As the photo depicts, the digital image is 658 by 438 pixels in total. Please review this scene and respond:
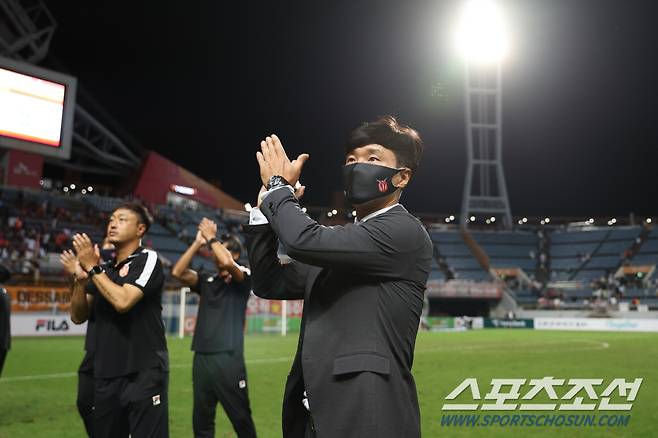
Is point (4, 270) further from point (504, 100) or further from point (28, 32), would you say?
point (504, 100)

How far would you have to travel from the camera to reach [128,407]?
13.8 feet

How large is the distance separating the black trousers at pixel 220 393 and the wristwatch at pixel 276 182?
3.83m

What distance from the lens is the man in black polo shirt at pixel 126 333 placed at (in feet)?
13.5

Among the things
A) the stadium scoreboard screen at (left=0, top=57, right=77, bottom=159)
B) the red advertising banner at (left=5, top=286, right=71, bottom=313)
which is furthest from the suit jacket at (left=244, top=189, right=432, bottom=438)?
the red advertising banner at (left=5, top=286, right=71, bottom=313)

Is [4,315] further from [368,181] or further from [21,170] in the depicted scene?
[21,170]

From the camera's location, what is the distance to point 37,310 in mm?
22297

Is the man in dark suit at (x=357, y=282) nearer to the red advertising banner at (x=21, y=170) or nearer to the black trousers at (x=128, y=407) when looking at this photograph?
the black trousers at (x=128, y=407)

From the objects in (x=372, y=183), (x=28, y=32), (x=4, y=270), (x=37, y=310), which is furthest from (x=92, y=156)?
(x=372, y=183)

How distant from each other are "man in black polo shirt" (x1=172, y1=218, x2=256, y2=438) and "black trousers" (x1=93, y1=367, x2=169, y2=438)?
1.38m

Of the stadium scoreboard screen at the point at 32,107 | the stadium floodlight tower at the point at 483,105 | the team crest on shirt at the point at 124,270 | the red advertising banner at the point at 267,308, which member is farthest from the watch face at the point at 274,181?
the stadium floodlight tower at the point at 483,105

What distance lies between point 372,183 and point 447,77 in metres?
56.3

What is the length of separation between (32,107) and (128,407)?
2030 centimetres

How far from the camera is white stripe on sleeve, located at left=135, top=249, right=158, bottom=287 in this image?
4.27 m

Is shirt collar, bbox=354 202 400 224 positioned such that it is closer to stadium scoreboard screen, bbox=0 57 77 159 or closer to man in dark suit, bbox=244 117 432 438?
man in dark suit, bbox=244 117 432 438
